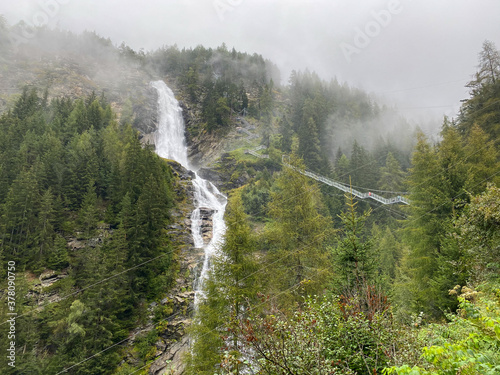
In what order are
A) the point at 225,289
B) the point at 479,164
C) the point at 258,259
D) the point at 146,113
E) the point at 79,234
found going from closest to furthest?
1. the point at 225,289
2. the point at 258,259
3. the point at 479,164
4. the point at 79,234
5. the point at 146,113

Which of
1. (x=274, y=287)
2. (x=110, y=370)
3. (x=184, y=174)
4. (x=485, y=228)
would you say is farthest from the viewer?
(x=184, y=174)

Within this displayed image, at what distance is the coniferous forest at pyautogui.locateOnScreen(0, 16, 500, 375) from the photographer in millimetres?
5055

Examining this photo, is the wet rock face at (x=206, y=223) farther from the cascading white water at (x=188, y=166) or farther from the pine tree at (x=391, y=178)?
the pine tree at (x=391, y=178)

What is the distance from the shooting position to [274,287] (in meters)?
13.8

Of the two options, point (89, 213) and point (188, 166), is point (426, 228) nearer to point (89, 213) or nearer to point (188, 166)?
point (89, 213)

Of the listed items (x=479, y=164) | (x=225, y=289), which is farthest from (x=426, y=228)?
(x=225, y=289)

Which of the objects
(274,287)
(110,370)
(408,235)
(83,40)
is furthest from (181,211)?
(83,40)

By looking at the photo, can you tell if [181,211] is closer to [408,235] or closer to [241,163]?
[241,163]

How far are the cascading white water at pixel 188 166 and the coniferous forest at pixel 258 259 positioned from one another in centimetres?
269

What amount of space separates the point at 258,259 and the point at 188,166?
4882 cm

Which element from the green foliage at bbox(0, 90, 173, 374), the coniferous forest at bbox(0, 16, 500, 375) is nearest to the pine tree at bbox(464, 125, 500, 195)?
the coniferous forest at bbox(0, 16, 500, 375)

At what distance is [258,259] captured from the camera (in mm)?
13914

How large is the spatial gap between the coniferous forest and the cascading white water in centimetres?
269

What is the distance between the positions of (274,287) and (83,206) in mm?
25055
